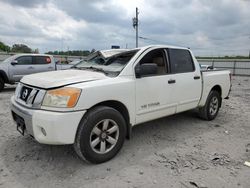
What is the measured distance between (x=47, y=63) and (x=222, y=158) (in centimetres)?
962

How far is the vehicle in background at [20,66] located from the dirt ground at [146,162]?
5926 mm

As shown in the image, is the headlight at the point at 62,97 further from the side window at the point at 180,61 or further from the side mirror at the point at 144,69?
the side window at the point at 180,61

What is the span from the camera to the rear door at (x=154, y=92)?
3.26m

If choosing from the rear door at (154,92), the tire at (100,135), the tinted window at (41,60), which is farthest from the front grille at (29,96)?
the tinted window at (41,60)

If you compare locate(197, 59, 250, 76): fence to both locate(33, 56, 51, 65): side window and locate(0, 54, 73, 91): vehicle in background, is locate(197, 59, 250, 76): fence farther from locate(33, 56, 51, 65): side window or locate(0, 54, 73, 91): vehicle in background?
Answer: locate(33, 56, 51, 65): side window

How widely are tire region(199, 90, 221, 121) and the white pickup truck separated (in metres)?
0.87

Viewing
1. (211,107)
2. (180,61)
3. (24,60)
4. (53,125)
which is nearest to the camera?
(53,125)

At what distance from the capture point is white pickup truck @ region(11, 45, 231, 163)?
2486 mm

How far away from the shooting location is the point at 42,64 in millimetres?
10297

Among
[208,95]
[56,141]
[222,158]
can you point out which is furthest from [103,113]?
[208,95]

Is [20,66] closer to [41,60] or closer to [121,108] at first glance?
[41,60]

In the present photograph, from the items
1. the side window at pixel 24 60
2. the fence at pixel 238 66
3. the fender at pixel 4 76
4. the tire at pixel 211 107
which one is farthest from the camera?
the fence at pixel 238 66

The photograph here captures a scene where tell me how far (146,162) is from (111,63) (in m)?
1.77

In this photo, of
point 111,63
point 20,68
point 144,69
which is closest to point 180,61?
point 144,69
